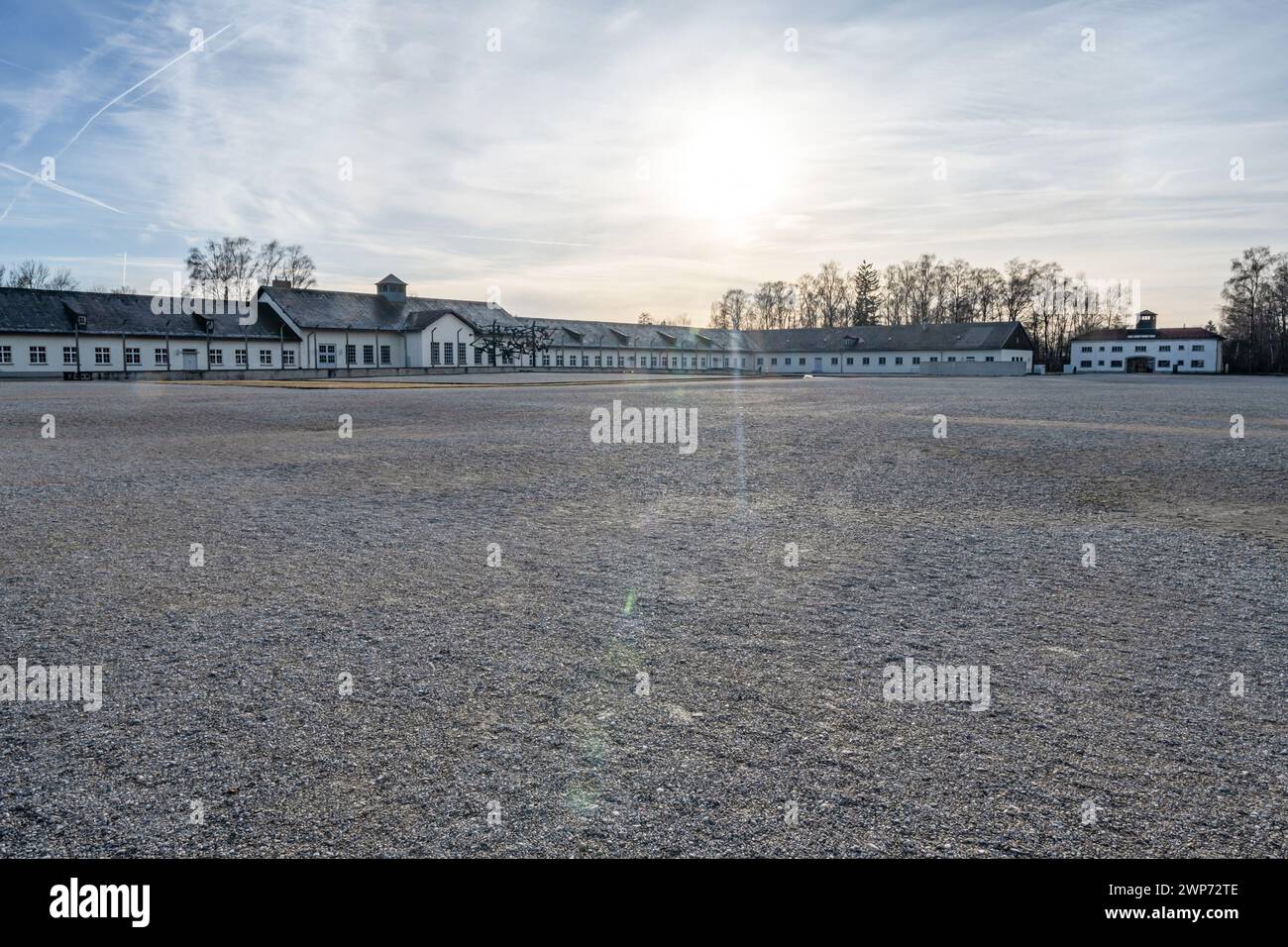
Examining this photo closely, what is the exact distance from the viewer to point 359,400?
28.3 m

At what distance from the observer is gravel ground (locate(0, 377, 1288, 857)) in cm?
291

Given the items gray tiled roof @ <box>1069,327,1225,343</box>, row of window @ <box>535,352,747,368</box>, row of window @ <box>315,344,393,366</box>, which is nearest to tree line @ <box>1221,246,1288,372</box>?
gray tiled roof @ <box>1069,327,1225,343</box>

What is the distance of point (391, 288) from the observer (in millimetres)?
83188

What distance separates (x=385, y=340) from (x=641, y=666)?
262ft

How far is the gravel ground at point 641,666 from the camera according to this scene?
291 centimetres

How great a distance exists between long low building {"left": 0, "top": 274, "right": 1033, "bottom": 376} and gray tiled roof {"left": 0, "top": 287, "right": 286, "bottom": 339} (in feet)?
0.26

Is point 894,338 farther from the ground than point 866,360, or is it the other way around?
point 894,338

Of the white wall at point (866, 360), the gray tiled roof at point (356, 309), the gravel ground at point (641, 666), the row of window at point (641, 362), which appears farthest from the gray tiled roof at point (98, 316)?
the white wall at point (866, 360)

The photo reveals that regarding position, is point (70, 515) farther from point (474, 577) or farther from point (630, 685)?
point (630, 685)

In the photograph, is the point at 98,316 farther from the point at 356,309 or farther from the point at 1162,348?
the point at 1162,348

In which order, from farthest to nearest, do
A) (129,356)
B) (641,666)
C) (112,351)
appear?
1. (129,356)
2. (112,351)
3. (641,666)

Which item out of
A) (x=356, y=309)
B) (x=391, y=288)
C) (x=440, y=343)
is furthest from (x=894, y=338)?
(x=356, y=309)

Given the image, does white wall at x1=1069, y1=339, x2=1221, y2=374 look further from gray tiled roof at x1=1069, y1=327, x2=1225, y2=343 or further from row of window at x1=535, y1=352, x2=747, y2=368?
row of window at x1=535, y1=352, x2=747, y2=368

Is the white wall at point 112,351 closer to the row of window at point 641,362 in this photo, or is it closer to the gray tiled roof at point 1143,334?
the row of window at point 641,362
